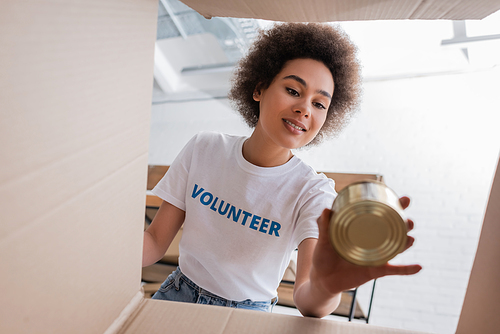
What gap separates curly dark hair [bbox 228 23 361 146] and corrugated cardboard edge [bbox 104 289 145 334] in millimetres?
635

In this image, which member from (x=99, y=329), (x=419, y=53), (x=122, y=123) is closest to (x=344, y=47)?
(x=122, y=123)

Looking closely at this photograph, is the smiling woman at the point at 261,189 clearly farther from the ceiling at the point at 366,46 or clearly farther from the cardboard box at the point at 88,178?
the ceiling at the point at 366,46

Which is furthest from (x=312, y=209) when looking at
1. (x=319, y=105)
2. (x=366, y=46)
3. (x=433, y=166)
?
(x=433, y=166)

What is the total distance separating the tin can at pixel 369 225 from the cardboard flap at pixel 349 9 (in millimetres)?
241

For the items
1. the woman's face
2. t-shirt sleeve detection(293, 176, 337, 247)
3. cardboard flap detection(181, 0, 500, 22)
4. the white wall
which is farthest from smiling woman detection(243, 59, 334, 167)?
the white wall

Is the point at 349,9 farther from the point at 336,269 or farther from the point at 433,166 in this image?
the point at 433,166

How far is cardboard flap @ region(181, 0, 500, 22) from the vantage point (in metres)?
0.41

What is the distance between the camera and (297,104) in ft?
2.54

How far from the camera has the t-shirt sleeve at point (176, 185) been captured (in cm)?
90

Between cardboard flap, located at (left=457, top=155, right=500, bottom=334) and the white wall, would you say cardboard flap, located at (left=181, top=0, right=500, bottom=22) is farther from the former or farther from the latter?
the white wall

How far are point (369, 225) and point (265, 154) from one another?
0.57m

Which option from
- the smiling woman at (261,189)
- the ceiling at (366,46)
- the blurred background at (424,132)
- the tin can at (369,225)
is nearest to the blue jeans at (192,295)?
the smiling woman at (261,189)

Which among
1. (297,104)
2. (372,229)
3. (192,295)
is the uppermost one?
(297,104)

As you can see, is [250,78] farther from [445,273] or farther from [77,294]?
[445,273]
